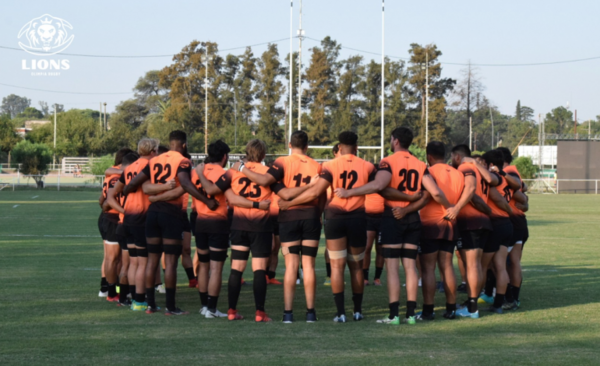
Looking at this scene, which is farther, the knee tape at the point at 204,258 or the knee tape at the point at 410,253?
the knee tape at the point at 204,258

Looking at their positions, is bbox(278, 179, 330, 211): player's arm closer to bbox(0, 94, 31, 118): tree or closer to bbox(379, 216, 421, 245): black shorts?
bbox(379, 216, 421, 245): black shorts

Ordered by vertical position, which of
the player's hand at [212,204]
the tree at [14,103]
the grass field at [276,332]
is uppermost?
the tree at [14,103]

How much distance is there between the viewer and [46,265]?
1183 cm

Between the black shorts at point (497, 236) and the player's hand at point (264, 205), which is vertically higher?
the player's hand at point (264, 205)

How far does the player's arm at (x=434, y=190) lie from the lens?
7321mm

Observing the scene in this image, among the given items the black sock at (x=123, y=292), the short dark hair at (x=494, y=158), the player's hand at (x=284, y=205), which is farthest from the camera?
the black sock at (x=123, y=292)

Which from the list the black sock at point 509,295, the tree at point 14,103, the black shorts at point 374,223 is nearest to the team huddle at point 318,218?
the black sock at point 509,295

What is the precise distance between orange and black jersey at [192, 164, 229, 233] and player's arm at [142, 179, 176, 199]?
0.92 ft

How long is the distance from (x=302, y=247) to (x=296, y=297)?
1921 mm

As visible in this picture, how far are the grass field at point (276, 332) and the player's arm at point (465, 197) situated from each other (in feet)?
3.95

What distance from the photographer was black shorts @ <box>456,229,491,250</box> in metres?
7.80

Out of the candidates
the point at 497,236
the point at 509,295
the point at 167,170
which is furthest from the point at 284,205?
the point at 509,295

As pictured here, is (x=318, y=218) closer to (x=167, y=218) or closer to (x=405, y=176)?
(x=405, y=176)

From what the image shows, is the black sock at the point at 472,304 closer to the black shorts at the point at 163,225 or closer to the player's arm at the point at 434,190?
the player's arm at the point at 434,190
